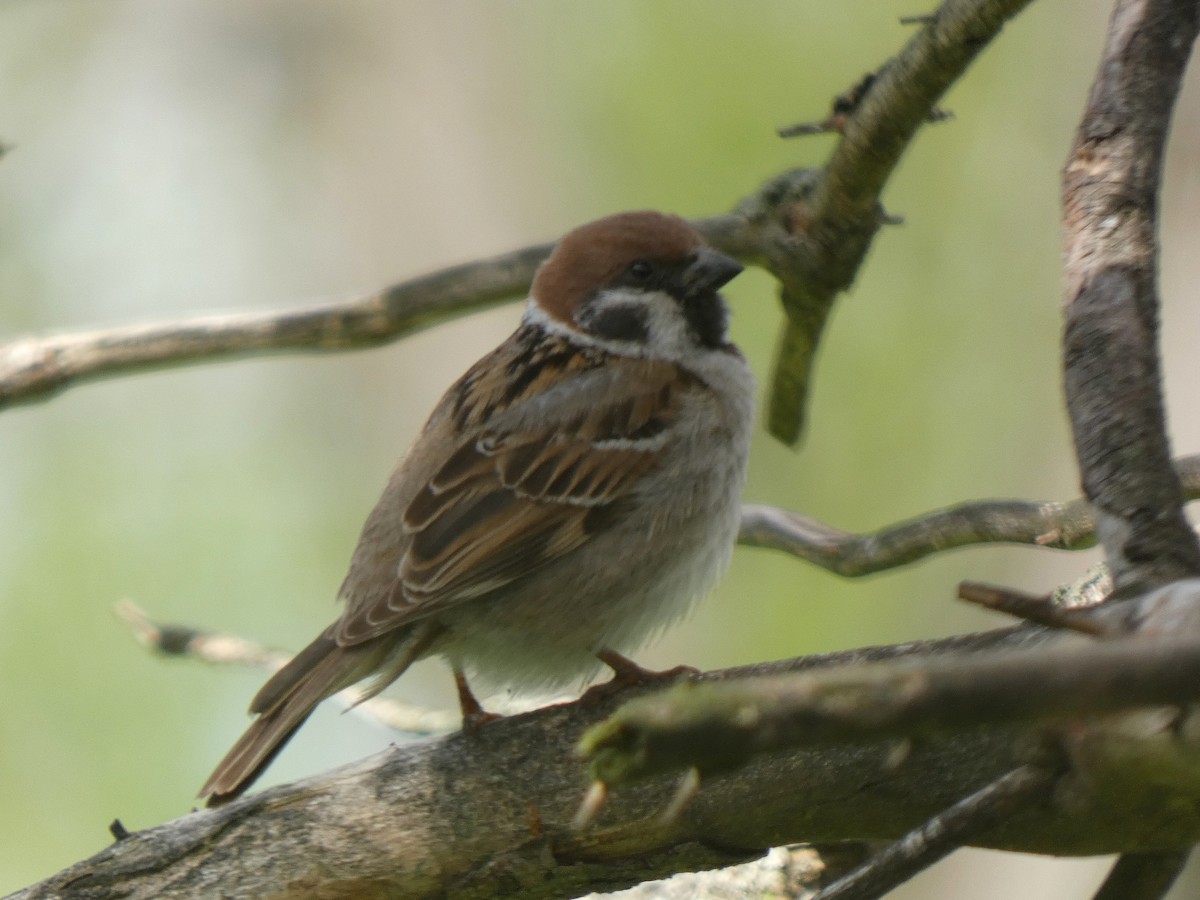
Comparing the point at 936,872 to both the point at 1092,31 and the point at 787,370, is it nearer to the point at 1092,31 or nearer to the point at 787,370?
the point at 787,370

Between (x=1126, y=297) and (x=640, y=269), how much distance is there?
6.02 ft

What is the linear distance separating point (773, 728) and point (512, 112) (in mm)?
7755

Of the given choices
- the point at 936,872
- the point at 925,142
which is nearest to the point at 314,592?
the point at 936,872

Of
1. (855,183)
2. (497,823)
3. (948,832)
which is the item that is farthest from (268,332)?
(948,832)

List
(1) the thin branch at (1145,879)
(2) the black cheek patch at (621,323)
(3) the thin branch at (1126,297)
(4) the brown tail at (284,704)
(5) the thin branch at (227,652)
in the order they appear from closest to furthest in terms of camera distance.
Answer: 1. (1) the thin branch at (1145,879)
2. (3) the thin branch at (1126,297)
3. (4) the brown tail at (284,704)
4. (2) the black cheek patch at (621,323)
5. (5) the thin branch at (227,652)

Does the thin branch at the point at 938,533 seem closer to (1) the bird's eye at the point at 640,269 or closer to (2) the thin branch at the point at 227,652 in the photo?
(1) the bird's eye at the point at 640,269

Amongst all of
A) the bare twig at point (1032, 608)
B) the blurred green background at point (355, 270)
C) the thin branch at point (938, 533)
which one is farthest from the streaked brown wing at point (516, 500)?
the blurred green background at point (355, 270)

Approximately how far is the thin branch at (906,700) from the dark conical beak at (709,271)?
296cm

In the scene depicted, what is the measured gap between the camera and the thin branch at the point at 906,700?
134 cm

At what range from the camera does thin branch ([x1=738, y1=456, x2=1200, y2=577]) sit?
11.3 ft

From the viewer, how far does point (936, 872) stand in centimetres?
615

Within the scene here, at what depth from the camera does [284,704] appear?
135 inches

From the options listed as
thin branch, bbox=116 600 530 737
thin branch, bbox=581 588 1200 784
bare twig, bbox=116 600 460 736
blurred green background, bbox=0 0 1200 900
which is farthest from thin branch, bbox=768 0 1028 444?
blurred green background, bbox=0 0 1200 900

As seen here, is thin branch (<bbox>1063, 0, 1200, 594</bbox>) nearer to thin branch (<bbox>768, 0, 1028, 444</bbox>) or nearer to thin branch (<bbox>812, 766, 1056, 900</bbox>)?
thin branch (<bbox>768, 0, 1028, 444</bbox>)
